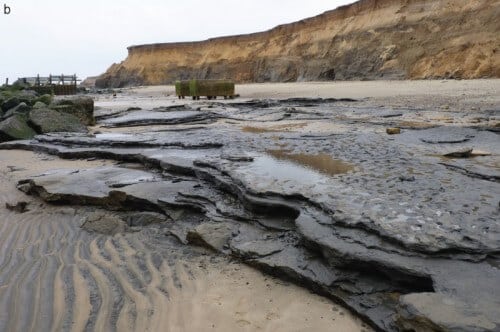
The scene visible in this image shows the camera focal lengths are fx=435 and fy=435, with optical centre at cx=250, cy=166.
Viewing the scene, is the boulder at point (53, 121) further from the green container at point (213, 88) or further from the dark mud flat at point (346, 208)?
the green container at point (213, 88)

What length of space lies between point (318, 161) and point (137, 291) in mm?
2607

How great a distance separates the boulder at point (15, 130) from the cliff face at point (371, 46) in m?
18.2

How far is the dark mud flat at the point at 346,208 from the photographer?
7.25 feet

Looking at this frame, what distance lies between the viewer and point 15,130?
8602 mm

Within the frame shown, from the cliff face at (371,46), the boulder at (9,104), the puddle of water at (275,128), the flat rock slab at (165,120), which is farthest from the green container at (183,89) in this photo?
the puddle of water at (275,128)

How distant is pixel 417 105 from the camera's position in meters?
11.2

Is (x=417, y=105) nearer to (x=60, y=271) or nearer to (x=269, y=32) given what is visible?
(x=60, y=271)

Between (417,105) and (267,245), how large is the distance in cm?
951

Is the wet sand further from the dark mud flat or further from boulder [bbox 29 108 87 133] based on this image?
boulder [bbox 29 108 87 133]

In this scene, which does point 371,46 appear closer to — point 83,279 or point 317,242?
point 317,242

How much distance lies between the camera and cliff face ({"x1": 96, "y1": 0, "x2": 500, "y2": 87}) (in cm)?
2141

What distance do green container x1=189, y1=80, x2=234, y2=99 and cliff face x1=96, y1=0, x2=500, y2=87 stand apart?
33.8ft

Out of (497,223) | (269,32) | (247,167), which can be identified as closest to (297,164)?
(247,167)

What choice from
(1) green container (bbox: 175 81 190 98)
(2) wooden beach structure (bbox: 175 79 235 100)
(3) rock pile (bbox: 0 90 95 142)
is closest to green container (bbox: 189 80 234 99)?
(2) wooden beach structure (bbox: 175 79 235 100)
